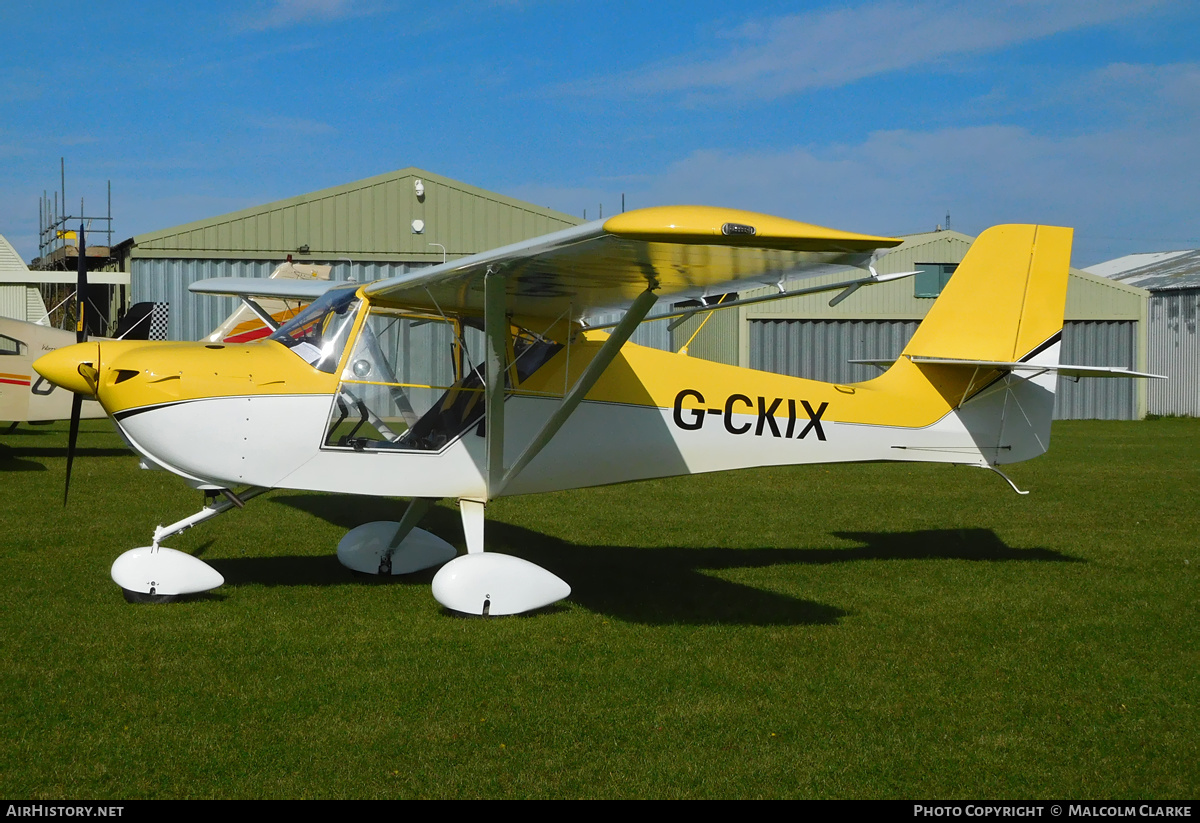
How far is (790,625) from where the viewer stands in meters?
6.25

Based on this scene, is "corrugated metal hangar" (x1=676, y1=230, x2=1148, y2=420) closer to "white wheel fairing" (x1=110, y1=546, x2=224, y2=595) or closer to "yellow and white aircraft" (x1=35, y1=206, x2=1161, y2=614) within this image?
"yellow and white aircraft" (x1=35, y1=206, x2=1161, y2=614)

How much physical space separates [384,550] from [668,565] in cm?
225

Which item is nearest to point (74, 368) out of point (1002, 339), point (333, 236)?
point (1002, 339)

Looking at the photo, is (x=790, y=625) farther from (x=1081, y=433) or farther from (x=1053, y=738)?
(x=1081, y=433)

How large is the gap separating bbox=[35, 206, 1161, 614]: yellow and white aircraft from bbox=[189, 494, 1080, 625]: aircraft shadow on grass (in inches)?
23.0

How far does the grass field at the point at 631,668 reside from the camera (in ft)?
13.0

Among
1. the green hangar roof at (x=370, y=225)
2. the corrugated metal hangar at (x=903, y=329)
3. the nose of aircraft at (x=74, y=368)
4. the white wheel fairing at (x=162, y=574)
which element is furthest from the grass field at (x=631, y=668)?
the corrugated metal hangar at (x=903, y=329)

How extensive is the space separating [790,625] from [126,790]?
385 centimetres

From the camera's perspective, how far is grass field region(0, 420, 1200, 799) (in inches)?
156

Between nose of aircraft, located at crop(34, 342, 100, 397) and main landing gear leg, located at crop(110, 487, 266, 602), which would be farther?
main landing gear leg, located at crop(110, 487, 266, 602)

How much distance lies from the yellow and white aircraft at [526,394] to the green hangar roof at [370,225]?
16.2 m

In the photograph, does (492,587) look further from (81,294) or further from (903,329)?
(903,329)

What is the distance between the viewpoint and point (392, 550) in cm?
762

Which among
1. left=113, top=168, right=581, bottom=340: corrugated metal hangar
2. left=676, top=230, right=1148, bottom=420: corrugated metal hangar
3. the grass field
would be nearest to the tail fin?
the grass field
